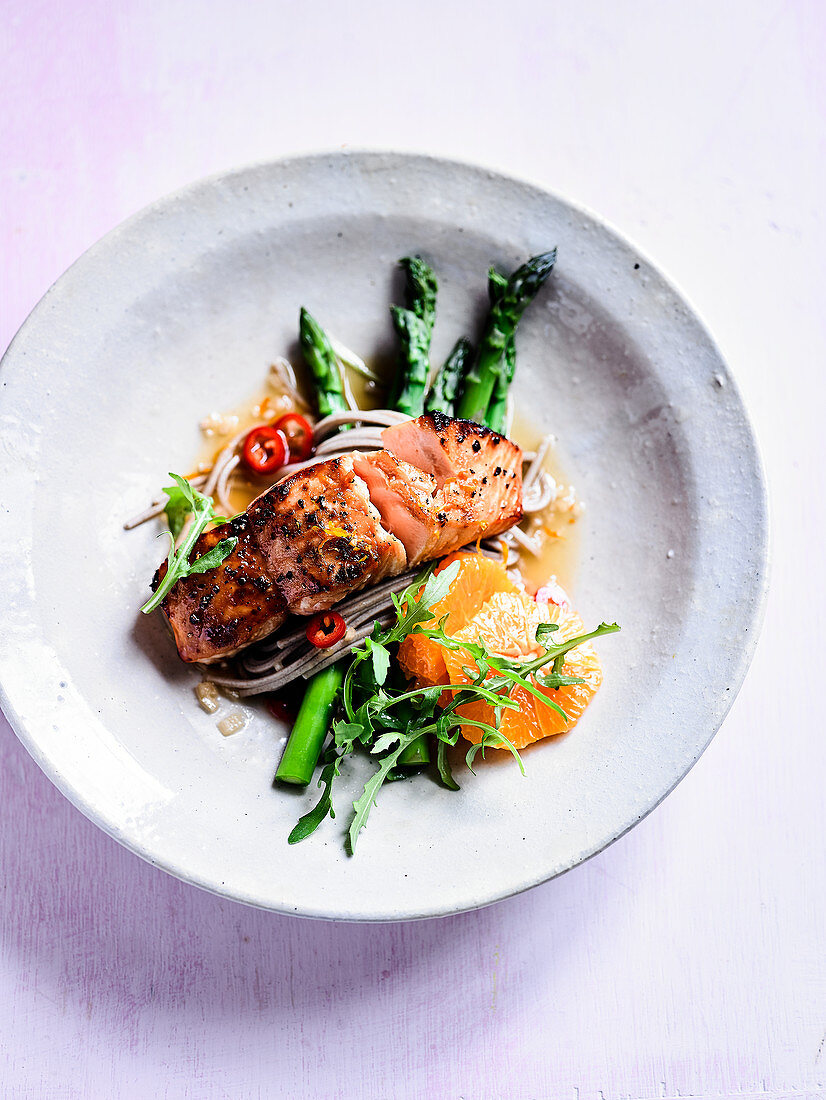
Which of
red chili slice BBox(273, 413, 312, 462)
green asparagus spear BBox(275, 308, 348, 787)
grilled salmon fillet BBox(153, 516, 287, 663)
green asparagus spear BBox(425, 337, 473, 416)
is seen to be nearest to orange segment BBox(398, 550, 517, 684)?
green asparagus spear BBox(275, 308, 348, 787)

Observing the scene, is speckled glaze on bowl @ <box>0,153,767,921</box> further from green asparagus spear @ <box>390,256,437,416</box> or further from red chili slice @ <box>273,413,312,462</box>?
red chili slice @ <box>273,413,312,462</box>

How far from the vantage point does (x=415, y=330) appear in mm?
4684

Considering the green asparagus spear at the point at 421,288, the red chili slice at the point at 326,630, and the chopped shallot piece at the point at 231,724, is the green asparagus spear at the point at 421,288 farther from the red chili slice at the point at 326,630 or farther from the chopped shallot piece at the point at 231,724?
the chopped shallot piece at the point at 231,724

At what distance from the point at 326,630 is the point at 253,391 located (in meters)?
1.48

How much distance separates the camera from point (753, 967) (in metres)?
4.53

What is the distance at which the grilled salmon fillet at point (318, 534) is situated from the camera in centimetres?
403

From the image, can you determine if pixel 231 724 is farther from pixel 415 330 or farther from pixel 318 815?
pixel 415 330

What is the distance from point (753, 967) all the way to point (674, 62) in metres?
5.30

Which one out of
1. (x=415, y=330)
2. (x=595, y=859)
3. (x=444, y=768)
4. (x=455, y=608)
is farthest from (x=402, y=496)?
(x=595, y=859)

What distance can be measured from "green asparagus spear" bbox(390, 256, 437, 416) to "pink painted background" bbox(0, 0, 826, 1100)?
0.64 metres

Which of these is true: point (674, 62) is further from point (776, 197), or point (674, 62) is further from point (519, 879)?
point (519, 879)

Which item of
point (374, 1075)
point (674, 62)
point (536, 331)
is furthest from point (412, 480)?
point (674, 62)

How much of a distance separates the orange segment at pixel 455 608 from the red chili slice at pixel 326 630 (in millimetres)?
323

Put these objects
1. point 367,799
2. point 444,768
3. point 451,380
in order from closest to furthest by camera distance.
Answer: point 367,799 < point 444,768 < point 451,380
